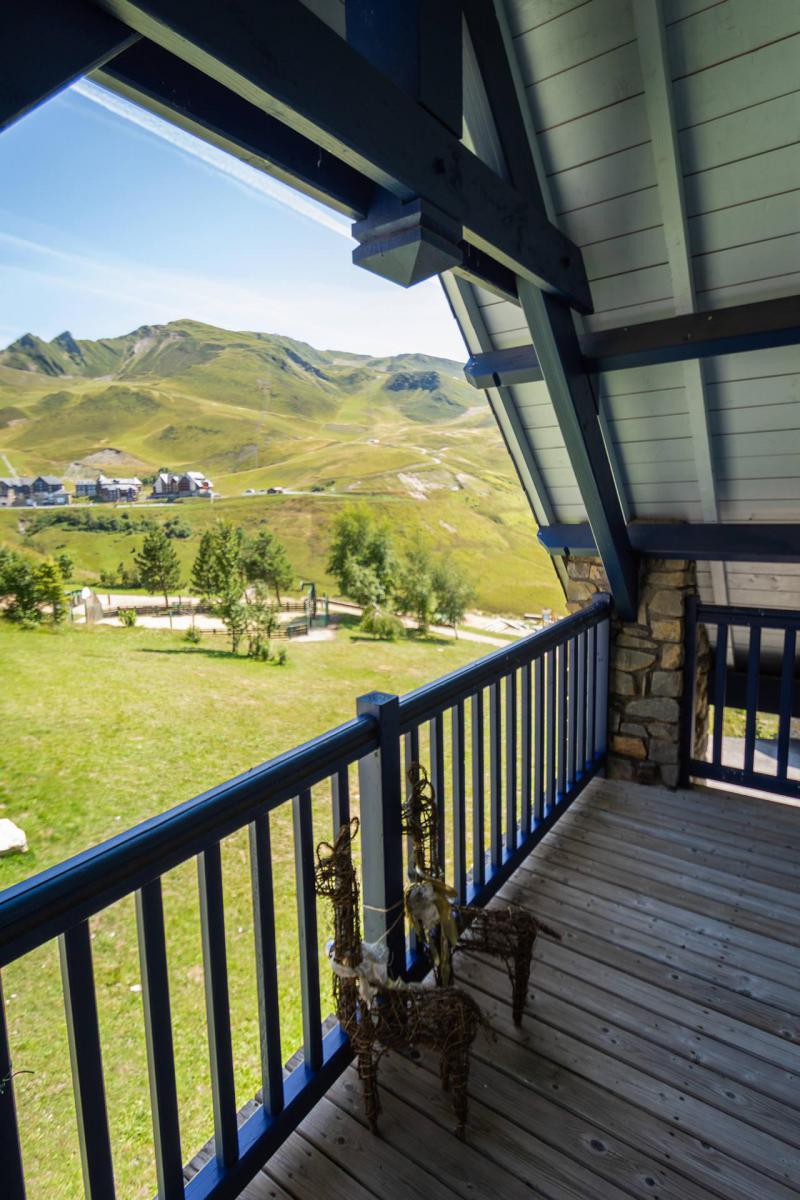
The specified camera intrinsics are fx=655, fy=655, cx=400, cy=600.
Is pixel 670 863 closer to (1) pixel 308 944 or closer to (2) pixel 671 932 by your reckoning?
(2) pixel 671 932

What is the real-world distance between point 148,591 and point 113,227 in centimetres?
1359

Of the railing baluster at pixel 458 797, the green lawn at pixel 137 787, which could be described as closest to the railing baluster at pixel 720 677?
the railing baluster at pixel 458 797

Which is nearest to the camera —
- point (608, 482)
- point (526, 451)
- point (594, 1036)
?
point (594, 1036)

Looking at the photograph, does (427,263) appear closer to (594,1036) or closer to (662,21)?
(662,21)

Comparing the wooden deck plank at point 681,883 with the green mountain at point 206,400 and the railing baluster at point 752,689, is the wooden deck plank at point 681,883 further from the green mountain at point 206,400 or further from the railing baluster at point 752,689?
the green mountain at point 206,400

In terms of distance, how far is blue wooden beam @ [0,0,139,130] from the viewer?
81cm

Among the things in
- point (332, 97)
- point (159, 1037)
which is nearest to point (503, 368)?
point (332, 97)

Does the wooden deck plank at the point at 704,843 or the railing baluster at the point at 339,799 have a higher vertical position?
the railing baluster at the point at 339,799

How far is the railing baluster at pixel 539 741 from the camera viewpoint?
261cm

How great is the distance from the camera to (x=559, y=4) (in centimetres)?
182

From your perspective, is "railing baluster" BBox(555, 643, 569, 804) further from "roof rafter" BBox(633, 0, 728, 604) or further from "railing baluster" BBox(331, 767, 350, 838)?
"railing baluster" BBox(331, 767, 350, 838)

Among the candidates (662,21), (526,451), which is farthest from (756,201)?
(526,451)

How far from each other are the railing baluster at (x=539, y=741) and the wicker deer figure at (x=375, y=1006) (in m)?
1.30

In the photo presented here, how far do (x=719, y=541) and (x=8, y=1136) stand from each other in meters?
3.08
